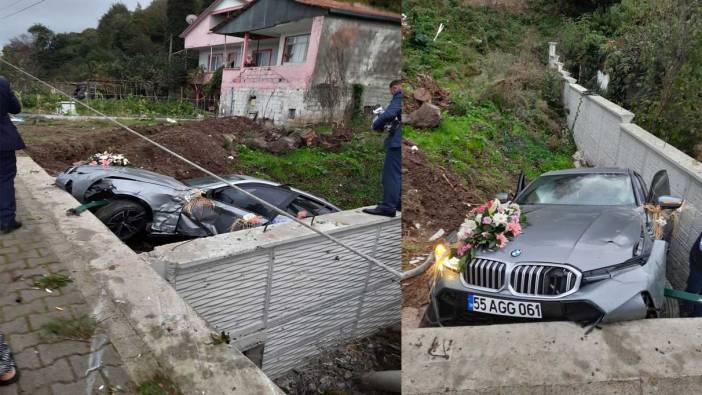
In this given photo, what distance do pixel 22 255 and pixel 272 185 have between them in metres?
2.56

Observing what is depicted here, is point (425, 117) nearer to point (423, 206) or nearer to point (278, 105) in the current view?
point (423, 206)

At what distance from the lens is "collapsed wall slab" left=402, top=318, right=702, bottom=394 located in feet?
5.49

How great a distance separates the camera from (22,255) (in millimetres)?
4359

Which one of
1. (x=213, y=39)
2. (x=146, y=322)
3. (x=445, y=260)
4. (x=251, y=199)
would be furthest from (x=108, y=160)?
(x=445, y=260)

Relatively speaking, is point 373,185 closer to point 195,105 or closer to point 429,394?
point 195,105

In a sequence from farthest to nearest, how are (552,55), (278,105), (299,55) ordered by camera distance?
(278,105), (299,55), (552,55)

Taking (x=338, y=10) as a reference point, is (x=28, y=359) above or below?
below

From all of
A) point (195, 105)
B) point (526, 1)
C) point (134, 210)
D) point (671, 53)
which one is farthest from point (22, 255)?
point (671, 53)

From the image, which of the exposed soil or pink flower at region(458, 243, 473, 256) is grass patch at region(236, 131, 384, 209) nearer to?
the exposed soil

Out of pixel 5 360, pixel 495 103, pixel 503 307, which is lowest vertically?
pixel 5 360

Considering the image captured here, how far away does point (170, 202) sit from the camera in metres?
5.57

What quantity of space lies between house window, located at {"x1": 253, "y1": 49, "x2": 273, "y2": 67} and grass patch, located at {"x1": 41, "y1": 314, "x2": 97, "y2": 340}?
232 centimetres

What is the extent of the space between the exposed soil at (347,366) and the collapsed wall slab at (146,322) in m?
0.46

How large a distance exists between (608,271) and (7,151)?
492 cm
